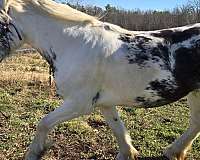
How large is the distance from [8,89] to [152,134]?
3436 mm

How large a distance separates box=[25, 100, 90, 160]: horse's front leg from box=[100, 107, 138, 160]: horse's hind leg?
51cm

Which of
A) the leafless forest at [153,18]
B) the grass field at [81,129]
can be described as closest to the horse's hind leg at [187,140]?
the grass field at [81,129]

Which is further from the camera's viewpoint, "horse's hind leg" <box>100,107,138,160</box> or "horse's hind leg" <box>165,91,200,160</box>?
"horse's hind leg" <box>165,91,200,160</box>

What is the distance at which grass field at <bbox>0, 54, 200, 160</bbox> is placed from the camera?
Result: 5258 millimetres

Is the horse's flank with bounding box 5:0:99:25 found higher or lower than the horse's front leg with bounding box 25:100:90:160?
higher

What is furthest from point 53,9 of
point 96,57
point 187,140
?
point 187,140

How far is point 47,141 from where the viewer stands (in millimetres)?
4359

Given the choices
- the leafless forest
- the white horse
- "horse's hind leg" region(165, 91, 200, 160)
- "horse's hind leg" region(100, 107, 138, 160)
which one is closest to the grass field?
"horse's hind leg" region(165, 91, 200, 160)

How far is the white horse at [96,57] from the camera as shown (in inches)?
170

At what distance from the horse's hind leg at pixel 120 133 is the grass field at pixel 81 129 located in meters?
0.35

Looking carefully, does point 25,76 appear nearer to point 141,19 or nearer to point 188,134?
point 188,134

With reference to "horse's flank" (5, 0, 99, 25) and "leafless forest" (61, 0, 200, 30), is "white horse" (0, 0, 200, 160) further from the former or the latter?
"leafless forest" (61, 0, 200, 30)

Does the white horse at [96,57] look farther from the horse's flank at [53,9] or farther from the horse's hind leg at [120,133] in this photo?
the horse's hind leg at [120,133]

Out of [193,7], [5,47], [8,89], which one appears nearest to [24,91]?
[8,89]
